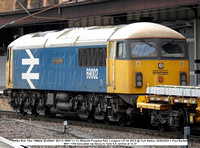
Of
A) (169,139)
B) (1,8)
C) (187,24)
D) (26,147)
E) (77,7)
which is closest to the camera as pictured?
(26,147)

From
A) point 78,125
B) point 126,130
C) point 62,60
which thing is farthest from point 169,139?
point 62,60

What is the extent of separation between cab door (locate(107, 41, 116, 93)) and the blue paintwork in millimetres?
263

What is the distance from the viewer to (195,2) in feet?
68.9

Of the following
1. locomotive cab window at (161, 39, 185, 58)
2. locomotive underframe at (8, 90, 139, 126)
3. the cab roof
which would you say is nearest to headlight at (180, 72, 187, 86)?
locomotive cab window at (161, 39, 185, 58)

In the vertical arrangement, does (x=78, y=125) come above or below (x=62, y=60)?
below

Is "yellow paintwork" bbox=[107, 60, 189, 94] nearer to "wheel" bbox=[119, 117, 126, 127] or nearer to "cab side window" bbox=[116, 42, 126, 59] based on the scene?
"cab side window" bbox=[116, 42, 126, 59]

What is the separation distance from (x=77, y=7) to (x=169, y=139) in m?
14.1

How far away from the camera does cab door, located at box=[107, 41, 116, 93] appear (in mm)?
18109

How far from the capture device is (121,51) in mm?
17922

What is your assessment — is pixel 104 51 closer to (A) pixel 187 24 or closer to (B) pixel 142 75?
(B) pixel 142 75

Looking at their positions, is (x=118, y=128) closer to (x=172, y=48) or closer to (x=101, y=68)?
(x=101, y=68)

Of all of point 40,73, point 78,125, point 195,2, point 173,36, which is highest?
point 195,2

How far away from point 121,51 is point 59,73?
425 centimetres

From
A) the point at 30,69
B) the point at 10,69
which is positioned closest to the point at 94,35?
the point at 30,69
